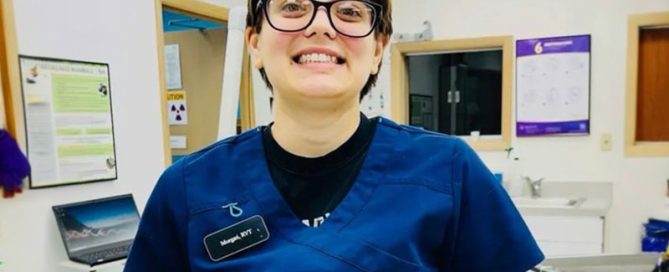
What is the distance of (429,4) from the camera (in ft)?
11.5

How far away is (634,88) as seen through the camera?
119 inches

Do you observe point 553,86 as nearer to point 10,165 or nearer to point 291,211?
point 291,211

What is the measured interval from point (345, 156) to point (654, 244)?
270 cm

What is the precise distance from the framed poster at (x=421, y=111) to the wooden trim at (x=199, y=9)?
1.57 meters

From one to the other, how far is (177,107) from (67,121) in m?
1.19

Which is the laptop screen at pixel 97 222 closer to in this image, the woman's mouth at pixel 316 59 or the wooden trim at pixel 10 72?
the wooden trim at pixel 10 72

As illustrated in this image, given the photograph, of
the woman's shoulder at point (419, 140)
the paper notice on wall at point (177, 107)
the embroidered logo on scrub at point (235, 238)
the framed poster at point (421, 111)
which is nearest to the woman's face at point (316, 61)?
the woman's shoulder at point (419, 140)

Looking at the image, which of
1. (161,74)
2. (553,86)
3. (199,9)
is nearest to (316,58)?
(161,74)

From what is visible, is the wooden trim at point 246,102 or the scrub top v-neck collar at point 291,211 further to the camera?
the wooden trim at point 246,102

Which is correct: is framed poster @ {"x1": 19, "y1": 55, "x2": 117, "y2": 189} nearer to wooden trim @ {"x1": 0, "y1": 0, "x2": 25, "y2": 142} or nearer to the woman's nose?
wooden trim @ {"x1": 0, "y1": 0, "x2": 25, "y2": 142}

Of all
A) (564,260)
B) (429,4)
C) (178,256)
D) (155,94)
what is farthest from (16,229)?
(429,4)

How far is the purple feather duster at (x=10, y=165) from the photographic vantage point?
1747 mm

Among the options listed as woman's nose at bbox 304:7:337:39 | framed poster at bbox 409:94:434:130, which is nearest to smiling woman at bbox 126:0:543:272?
woman's nose at bbox 304:7:337:39

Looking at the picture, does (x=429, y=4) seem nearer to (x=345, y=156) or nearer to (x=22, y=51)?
(x=22, y=51)
